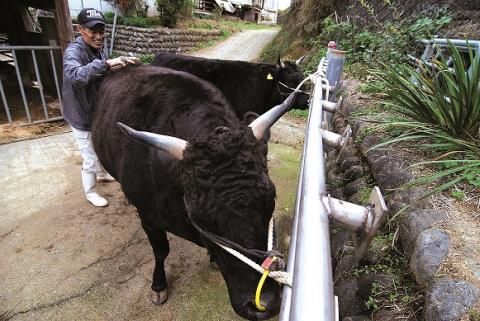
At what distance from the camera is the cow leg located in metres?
2.96

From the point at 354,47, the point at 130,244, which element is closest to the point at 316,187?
the point at 130,244

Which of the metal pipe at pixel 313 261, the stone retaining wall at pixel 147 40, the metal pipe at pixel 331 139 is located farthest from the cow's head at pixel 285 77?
the stone retaining wall at pixel 147 40

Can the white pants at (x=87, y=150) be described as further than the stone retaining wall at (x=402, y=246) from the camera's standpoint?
Yes

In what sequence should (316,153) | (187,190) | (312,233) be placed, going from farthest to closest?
(187,190) → (316,153) → (312,233)

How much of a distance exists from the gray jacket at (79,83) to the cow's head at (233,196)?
2256 millimetres

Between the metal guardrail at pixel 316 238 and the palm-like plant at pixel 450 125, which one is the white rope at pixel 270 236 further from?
the palm-like plant at pixel 450 125

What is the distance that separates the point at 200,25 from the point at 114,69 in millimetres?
16397

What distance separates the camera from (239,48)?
17359mm

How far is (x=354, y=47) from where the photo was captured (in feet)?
22.6

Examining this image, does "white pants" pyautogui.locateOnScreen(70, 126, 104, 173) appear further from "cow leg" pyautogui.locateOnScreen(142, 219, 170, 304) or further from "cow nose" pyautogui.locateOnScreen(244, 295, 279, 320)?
"cow nose" pyautogui.locateOnScreen(244, 295, 279, 320)

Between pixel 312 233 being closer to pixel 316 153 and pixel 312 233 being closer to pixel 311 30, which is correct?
pixel 316 153

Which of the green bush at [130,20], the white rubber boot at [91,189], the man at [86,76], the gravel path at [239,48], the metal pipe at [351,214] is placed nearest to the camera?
the metal pipe at [351,214]

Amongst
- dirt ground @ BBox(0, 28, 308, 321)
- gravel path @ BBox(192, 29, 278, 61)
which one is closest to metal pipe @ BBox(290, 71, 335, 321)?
dirt ground @ BBox(0, 28, 308, 321)

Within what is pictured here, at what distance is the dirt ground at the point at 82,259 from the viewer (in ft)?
9.50
